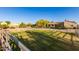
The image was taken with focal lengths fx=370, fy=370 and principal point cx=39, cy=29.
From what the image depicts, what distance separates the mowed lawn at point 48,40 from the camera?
13.1 feet

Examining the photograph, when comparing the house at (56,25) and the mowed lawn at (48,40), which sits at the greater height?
the house at (56,25)

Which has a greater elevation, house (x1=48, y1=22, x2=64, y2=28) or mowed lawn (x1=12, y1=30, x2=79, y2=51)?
house (x1=48, y1=22, x2=64, y2=28)

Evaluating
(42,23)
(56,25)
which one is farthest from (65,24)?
(42,23)

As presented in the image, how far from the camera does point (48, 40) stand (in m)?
4.00

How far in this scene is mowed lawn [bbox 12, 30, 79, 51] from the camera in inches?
157

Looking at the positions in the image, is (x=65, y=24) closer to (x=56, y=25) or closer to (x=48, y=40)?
(x=56, y=25)

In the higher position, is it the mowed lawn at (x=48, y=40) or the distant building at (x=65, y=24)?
the distant building at (x=65, y=24)

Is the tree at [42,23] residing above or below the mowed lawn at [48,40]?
above

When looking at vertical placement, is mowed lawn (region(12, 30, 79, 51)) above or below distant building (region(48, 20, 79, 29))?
below

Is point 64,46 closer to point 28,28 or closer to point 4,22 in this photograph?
point 28,28
